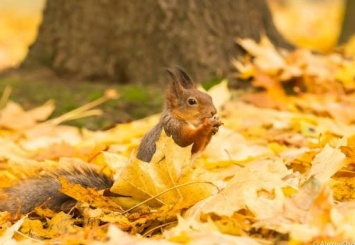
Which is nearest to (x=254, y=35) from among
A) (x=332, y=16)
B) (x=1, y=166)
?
(x=1, y=166)

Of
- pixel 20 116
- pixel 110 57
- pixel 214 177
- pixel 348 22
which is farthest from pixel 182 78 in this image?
pixel 348 22

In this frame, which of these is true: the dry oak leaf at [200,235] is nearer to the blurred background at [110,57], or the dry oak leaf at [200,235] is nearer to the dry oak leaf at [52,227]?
the dry oak leaf at [52,227]

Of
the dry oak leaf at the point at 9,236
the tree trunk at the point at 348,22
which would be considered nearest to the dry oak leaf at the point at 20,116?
the dry oak leaf at the point at 9,236

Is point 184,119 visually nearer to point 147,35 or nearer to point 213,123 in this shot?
point 213,123

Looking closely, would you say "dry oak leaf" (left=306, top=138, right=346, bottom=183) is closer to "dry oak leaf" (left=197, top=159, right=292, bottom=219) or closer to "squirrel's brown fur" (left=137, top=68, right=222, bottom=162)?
"dry oak leaf" (left=197, top=159, right=292, bottom=219)

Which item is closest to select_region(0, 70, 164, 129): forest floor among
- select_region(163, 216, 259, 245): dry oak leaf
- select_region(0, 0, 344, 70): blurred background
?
select_region(163, 216, 259, 245): dry oak leaf

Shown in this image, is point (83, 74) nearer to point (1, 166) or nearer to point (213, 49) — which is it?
point (213, 49)
